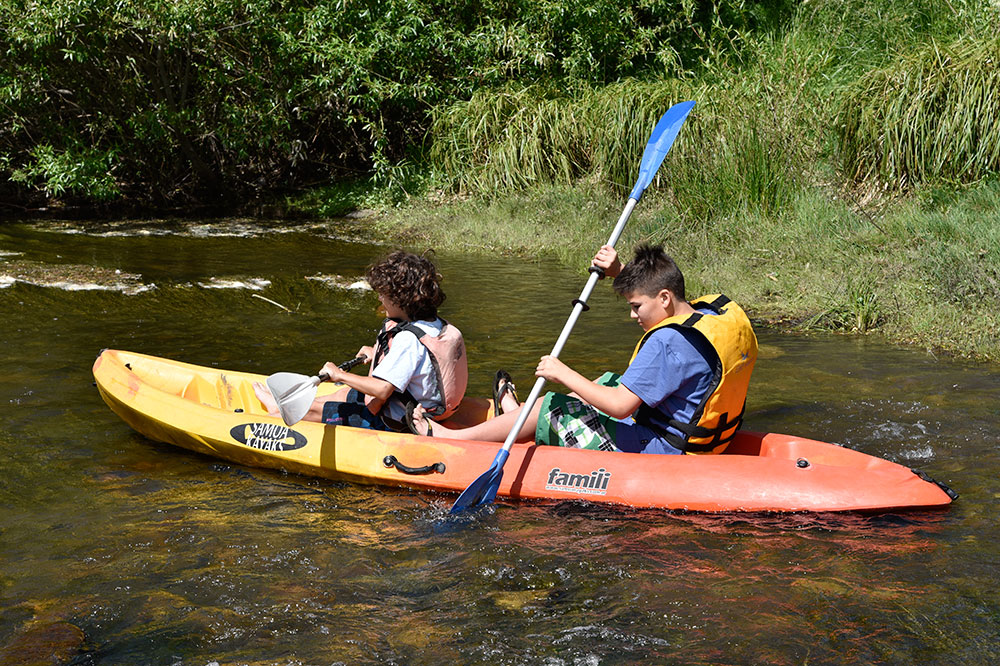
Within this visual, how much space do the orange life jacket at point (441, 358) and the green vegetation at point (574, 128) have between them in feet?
10.4

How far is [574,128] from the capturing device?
35.1 feet

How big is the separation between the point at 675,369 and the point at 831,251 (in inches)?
171

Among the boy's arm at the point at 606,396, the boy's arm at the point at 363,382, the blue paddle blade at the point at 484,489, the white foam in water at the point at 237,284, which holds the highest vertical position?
the boy's arm at the point at 606,396

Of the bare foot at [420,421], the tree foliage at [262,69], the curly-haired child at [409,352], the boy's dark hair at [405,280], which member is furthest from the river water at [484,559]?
the tree foliage at [262,69]

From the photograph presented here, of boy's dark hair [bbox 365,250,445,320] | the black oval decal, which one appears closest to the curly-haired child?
boy's dark hair [bbox 365,250,445,320]

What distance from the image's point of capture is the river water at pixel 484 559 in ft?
9.66

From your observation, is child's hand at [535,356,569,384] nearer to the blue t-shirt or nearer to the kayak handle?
the blue t-shirt

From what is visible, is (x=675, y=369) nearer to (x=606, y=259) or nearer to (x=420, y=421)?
(x=606, y=259)

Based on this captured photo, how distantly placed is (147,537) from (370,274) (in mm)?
1335

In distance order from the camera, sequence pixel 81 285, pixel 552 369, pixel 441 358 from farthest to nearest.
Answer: pixel 81 285
pixel 441 358
pixel 552 369

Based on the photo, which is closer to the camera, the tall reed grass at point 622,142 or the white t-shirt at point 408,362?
the white t-shirt at point 408,362

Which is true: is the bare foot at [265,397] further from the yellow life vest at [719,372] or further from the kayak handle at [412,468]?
the yellow life vest at [719,372]

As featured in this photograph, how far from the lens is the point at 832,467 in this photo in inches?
151

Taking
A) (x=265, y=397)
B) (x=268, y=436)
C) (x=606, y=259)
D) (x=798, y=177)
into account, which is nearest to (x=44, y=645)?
(x=268, y=436)
